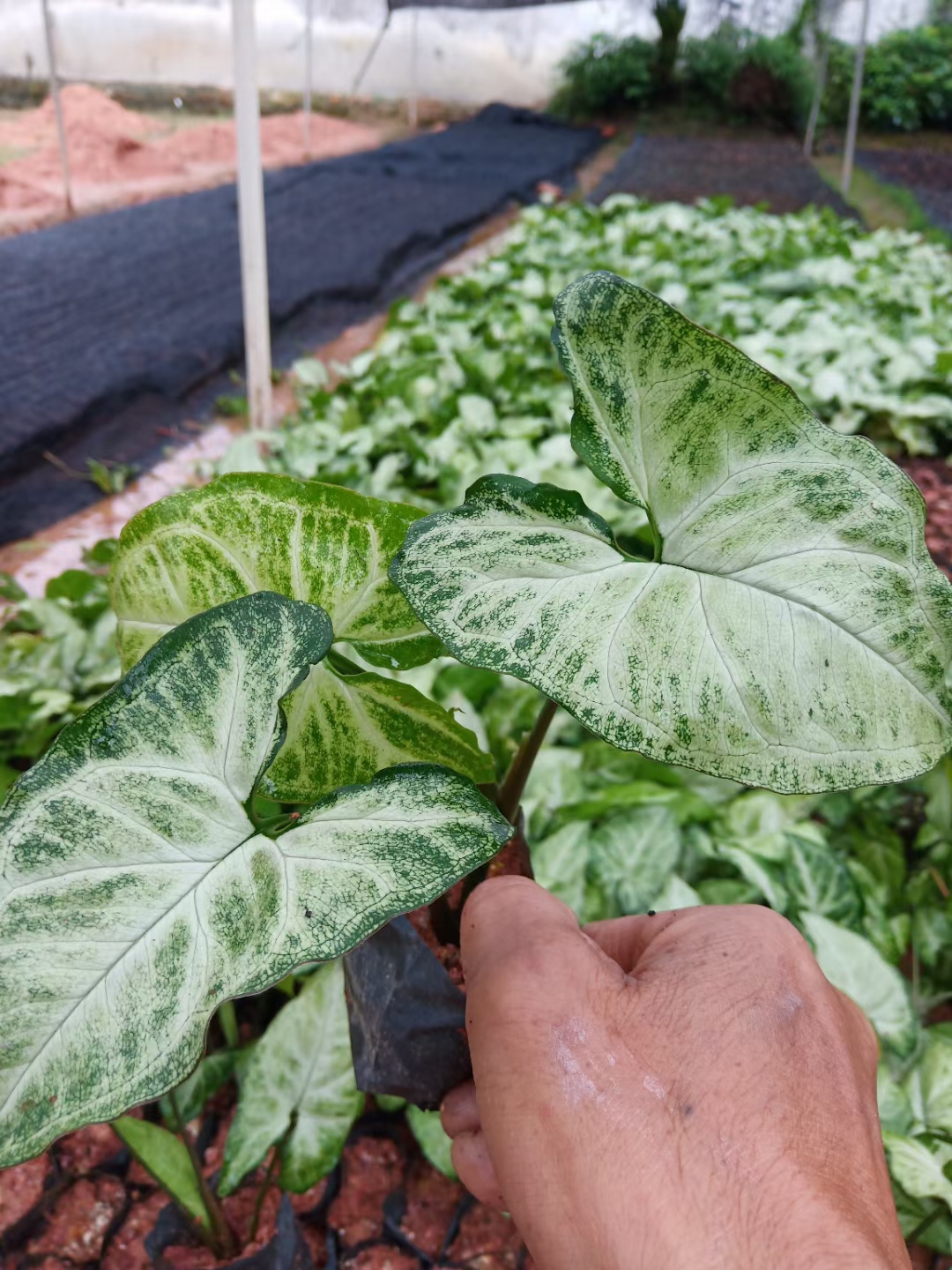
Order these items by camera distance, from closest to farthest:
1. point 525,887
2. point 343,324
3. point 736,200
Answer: point 525,887, point 343,324, point 736,200

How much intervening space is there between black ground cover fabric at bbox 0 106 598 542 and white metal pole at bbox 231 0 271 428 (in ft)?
0.92

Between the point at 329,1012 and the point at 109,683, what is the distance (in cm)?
53

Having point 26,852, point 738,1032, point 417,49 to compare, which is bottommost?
point 738,1032

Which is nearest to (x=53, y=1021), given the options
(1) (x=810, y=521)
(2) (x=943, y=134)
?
(1) (x=810, y=521)

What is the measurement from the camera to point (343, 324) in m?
3.02

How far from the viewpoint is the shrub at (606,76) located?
5684 mm

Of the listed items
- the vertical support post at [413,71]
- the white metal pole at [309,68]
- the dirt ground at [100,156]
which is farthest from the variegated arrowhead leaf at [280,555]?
the vertical support post at [413,71]

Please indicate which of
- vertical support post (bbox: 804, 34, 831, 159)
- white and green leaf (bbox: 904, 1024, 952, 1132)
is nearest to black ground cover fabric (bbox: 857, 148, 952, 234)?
vertical support post (bbox: 804, 34, 831, 159)

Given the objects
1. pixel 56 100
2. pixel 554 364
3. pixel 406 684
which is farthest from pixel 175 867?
pixel 56 100

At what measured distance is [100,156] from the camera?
8.34 feet

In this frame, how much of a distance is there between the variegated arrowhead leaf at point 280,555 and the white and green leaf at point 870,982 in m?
0.57

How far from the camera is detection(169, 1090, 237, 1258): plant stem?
648mm

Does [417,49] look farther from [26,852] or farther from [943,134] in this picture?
[26,852]

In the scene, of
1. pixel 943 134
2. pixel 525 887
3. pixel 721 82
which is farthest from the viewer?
pixel 721 82
